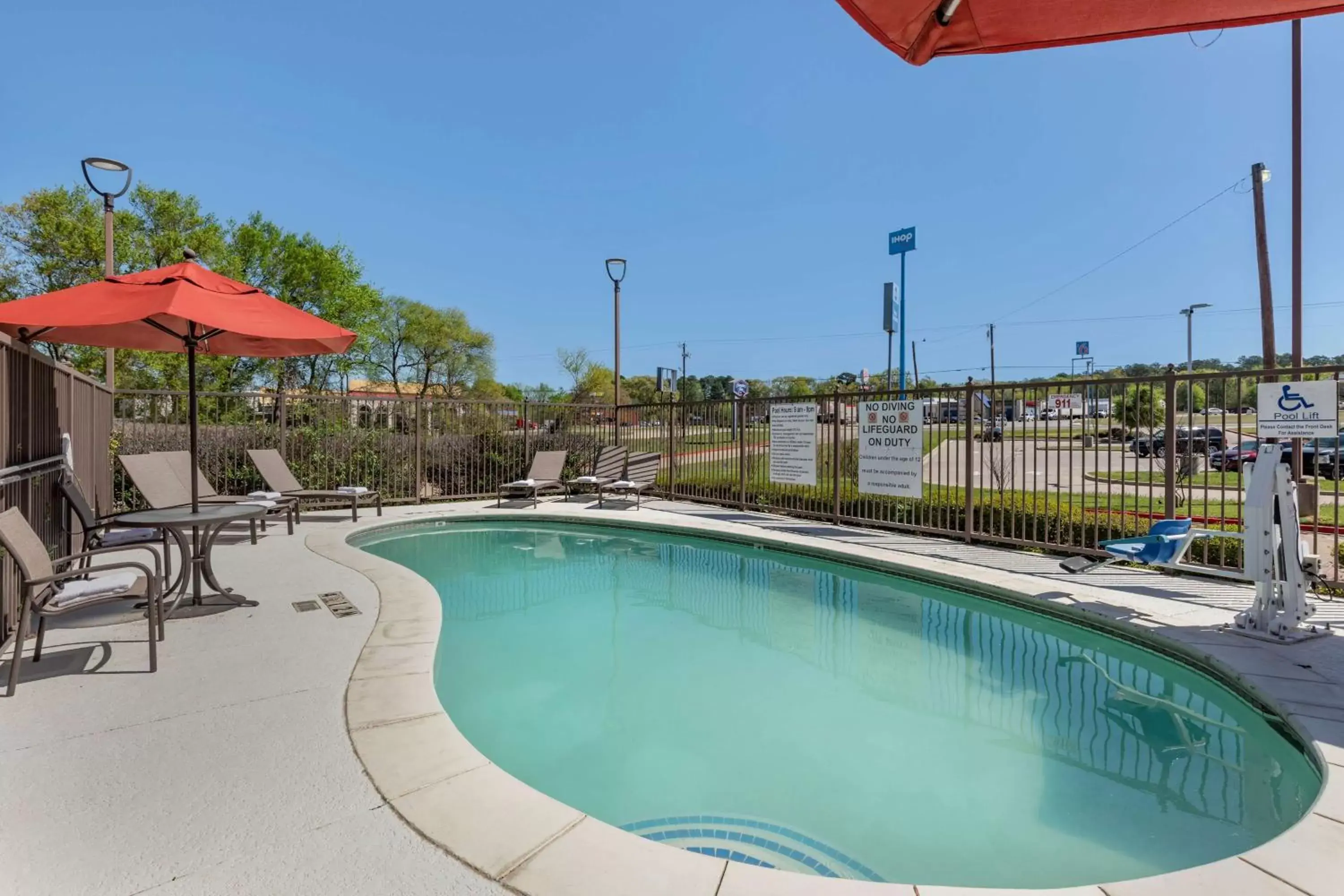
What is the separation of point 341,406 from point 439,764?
9.57 metres

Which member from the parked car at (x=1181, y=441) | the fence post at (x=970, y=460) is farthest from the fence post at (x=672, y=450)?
the parked car at (x=1181, y=441)

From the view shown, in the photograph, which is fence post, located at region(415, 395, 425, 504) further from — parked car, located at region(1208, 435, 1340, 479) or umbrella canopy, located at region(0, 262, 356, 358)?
parked car, located at region(1208, 435, 1340, 479)

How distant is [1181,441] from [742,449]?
18.1 ft

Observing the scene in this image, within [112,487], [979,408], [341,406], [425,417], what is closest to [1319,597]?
[979,408]

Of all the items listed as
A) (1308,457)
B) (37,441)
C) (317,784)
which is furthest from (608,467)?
(1308,457)

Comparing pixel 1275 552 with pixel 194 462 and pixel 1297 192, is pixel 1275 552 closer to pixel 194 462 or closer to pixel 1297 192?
pixel 194 462

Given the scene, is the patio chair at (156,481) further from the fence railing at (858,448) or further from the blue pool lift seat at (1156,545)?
the blue pool lift seat at (1156,545)

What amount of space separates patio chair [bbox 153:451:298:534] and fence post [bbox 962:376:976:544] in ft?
24.0

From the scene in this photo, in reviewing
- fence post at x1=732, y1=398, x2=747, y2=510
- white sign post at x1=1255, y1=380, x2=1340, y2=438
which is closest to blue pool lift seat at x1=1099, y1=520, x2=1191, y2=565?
white sign post at x1=1255, y1=380, x2=1340, y2=438

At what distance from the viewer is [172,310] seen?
137 inches

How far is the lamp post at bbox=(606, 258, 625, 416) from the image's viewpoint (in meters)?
12.2

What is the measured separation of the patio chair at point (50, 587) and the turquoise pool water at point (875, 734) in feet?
5.20

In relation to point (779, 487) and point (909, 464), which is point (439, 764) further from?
point (779, 487)

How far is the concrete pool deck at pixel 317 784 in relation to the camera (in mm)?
1726
